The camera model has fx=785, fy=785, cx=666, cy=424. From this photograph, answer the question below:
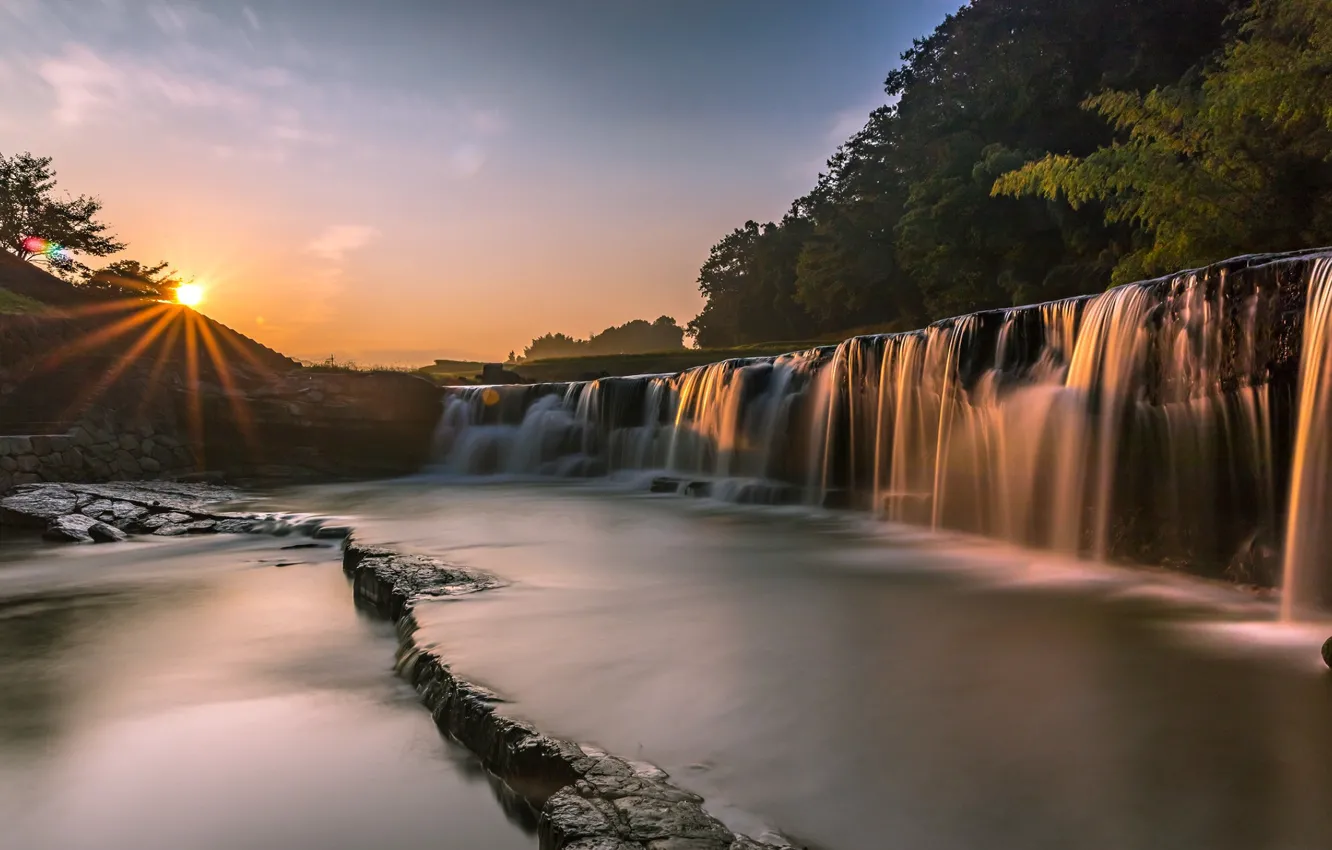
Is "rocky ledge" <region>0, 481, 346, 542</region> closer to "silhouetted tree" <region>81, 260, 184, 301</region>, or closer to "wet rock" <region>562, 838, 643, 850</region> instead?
"wet rock" <region>562, 838, 643, 850</region>

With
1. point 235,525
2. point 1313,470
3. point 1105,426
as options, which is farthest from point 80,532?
point 1313,470

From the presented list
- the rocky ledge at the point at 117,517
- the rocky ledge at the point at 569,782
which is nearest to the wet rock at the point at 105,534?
the rocky ledge at the point at 117,517

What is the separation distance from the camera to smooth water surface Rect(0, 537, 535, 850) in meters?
2.84

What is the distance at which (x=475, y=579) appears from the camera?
6.23m

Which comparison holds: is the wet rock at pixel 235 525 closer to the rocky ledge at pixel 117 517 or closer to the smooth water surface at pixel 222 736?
the rocky ledge at pixel 117 517

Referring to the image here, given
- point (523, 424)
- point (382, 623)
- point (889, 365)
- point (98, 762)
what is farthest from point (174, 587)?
point (523, 424)

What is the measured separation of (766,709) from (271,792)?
208 centimetres

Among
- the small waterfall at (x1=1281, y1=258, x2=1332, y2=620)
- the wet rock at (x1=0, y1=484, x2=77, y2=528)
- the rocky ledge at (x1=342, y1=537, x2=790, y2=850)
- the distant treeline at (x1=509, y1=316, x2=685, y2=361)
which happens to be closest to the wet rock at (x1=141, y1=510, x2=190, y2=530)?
the wet rock at (x1=0, y1=484, x2=77, y2=528)

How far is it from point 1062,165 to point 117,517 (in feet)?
58.0

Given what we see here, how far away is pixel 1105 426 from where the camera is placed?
7590 mm

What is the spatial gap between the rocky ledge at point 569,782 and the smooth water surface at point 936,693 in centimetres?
15

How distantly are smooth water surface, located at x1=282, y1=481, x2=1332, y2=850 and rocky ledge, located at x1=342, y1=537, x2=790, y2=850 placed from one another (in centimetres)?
15

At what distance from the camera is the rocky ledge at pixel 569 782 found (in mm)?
2377

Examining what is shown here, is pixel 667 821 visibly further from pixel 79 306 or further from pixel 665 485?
pixel 79 306
